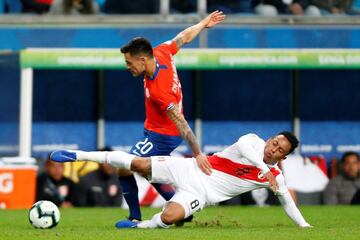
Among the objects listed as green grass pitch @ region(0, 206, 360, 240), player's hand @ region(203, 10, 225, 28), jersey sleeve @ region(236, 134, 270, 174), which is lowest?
green grass pitch @ region(0, 206, 360, 240)

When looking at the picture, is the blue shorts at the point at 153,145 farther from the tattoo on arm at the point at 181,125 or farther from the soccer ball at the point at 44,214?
the soccer ball at the point at 44,214

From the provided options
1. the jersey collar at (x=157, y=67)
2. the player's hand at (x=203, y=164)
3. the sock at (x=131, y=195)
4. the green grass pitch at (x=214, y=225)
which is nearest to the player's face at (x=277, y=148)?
the player's hand at (x=203, y=164)

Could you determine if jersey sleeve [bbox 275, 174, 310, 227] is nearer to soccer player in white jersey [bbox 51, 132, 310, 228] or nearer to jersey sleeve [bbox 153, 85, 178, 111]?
soccer player in white jersey [bbox 51, 132, 310, 228]

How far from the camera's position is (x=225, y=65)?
19484mm

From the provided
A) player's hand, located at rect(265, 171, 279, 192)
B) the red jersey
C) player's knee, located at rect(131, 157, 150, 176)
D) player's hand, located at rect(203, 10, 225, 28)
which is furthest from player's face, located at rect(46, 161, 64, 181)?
player's hand, located at rect(265, 171, 279, 192)

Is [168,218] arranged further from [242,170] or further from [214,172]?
[242,170]

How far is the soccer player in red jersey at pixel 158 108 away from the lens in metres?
12.1

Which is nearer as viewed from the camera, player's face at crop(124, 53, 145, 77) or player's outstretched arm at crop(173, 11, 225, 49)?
player's face at crop(124, 53, 145, 77)

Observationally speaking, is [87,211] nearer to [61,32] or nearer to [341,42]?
[61,32]

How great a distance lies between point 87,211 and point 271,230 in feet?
19.0

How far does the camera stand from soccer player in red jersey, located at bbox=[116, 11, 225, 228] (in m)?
12.1

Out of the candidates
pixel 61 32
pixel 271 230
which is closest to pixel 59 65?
pixel 61 32

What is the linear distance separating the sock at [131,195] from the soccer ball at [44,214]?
98 centimetres

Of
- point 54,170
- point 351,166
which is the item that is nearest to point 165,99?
point 54,170
